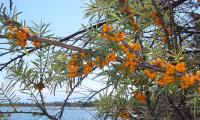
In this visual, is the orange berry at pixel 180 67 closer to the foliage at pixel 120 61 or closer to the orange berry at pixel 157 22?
the foliage at pixel 120 61

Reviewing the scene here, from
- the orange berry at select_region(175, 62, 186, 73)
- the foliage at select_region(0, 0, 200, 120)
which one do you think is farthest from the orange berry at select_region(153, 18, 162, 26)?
the orange berry at select_region(175, 62, 186, 73)

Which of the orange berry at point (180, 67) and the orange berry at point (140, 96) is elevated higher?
the orange berry at point (180, 67)

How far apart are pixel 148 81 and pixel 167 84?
552 mm

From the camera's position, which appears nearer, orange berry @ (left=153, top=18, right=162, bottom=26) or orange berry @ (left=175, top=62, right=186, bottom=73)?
orange berry @ (left=175, top=62, right=186, bottom=73)

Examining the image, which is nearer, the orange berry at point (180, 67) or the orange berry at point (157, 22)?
the orange berry at point (180, 67)

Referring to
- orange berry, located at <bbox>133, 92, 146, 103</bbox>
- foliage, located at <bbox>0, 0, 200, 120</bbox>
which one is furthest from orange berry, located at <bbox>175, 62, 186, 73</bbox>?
orange berry, located at <bbox>133, 92, 146, 103</bbox>

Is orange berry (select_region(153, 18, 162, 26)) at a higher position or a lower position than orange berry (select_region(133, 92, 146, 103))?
higher

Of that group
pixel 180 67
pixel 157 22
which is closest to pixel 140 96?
pixel 157 22

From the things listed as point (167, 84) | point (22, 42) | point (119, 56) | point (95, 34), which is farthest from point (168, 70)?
point (22, 42)

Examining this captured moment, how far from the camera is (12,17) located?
6.50 feet

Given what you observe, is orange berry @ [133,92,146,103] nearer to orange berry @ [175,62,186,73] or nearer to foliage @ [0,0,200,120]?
foliage @ [0,0,200,120]

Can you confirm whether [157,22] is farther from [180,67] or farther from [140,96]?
[180,67]

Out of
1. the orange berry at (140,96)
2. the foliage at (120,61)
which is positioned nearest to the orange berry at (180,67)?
the foliage at (120,61)

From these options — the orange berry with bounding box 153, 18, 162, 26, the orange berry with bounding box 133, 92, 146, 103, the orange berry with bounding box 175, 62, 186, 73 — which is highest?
the orange berry with bounding box 153, 18, 162, 26
